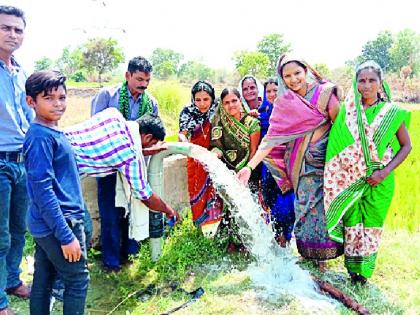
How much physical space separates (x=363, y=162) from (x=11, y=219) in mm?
2423

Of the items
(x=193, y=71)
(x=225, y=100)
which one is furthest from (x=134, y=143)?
(x=193, y=71)

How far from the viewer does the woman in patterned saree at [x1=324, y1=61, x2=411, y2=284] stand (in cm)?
314

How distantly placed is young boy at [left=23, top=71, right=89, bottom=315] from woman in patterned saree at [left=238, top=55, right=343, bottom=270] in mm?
1449

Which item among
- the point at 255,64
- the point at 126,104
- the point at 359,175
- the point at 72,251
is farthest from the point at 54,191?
the point at 255,64

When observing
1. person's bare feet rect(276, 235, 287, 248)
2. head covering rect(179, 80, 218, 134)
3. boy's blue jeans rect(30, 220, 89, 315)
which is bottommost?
person's bare feet rect(276, 235, 287, 248)

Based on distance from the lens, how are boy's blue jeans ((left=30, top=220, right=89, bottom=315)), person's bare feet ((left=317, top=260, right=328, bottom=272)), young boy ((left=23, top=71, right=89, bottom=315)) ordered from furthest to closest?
person's bare feet ((left=317, top=260, right=328, bottom=272))
boy's blue jeans ((left=30, top=220, right=89, bottom=315))
young boy ((left=23, top=71, right=89, bottom=315))

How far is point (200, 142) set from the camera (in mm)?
4020

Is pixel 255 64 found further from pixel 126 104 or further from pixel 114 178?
pixel 114 178

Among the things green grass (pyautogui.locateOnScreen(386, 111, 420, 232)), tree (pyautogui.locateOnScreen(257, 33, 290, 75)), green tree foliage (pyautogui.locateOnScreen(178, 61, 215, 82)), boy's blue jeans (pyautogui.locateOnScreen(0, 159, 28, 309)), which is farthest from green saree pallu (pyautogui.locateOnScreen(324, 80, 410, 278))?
green tree foliage (pyautogui.locateOnScreen(178, 61, 215, 82))

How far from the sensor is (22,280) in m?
3.53

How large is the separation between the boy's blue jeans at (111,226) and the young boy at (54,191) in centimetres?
97

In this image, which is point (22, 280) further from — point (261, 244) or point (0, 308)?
point (261, 244)

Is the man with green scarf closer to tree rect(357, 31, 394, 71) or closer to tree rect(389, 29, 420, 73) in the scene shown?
tree rect(389, 29, 420, 73)

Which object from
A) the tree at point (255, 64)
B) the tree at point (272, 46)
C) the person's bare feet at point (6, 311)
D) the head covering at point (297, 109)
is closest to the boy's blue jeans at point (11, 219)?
the person's bare feet at point (6, 311)
